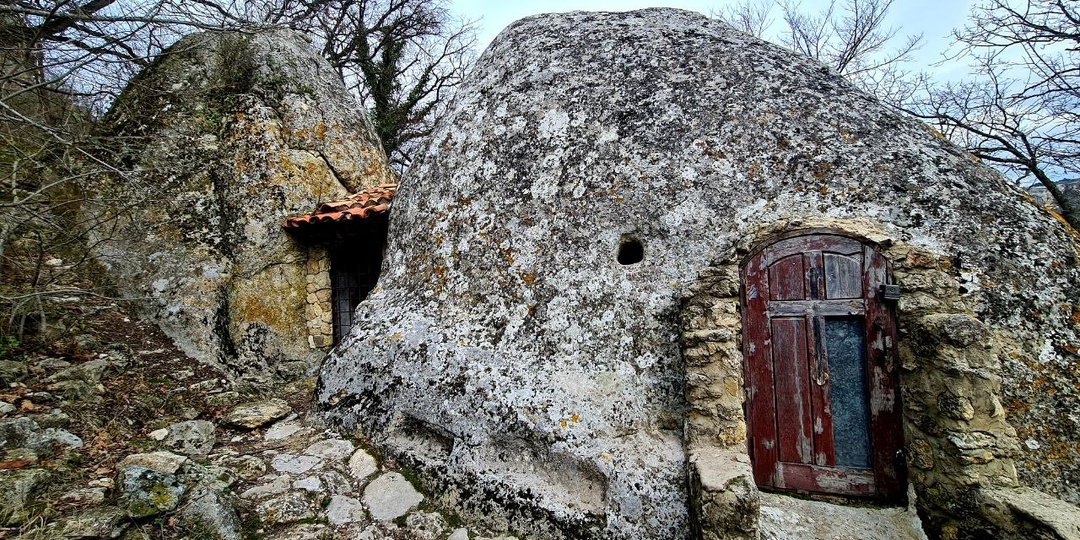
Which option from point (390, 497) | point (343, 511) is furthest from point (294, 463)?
point (390, 497)

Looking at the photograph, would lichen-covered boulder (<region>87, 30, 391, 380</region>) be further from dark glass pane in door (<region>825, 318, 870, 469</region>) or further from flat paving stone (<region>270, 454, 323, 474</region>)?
dark glass pane in door (<region>825, 318, 870, 469</region>)

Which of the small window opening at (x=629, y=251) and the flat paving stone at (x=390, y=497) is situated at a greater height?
the small window opening at (x=629, y=251)

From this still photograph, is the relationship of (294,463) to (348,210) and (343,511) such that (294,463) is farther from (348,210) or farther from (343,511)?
(348,210)

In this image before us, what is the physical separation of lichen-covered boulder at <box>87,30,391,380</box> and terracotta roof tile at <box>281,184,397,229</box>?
282mm

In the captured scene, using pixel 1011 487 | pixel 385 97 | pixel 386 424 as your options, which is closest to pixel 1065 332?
pixel 1011 487

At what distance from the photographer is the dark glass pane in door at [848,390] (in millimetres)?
2686

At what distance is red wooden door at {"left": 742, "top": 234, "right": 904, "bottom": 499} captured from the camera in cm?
266

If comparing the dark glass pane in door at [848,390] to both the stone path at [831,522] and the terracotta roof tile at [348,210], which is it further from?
the terracotta roof tile at [348,210]

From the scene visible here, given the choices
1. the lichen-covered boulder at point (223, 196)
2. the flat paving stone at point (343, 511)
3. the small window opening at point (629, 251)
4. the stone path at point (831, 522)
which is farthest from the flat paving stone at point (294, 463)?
the stone path at point (831, 522)

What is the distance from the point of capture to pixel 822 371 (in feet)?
9.05

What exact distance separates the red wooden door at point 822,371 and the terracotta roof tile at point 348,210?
12.0 feet

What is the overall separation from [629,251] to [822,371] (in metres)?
1.38

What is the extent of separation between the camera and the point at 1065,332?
2557 mm

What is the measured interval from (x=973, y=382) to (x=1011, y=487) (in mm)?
504
